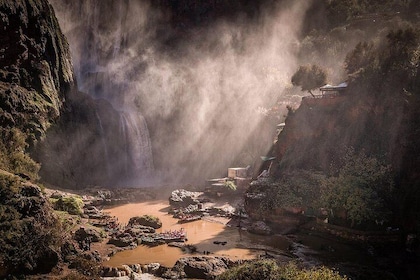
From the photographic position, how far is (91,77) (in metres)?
70.2

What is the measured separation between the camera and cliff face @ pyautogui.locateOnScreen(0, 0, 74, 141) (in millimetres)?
36250

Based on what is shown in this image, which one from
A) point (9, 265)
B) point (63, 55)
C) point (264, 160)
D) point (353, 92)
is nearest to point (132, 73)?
point (63, 55)

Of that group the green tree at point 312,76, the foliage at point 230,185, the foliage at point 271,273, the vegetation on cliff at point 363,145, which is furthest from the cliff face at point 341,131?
the foliage at point 271,273

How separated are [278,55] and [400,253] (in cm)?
5561

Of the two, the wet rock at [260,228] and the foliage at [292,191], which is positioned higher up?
the foliage at [292,191]

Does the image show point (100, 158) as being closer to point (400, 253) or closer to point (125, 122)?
point (125, 122)

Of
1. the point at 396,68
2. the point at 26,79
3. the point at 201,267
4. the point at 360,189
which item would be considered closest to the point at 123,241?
the point at 201,267

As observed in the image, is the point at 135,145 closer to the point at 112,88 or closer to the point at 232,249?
the point at 112,88

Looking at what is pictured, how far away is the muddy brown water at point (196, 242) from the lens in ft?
77.0

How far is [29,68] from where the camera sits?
3994cm

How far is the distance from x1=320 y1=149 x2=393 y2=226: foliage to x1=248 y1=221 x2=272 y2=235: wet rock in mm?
5435

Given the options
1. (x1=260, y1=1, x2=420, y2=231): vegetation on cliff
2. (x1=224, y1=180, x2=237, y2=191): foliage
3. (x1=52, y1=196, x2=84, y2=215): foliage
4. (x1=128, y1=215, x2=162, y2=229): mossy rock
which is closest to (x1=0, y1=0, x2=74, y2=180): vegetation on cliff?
(x1=52, y1=196, x2=84, y2=215): foliage

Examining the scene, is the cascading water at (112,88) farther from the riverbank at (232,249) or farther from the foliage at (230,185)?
the foliage at (230,185)

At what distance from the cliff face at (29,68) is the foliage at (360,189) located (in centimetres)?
3353
